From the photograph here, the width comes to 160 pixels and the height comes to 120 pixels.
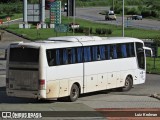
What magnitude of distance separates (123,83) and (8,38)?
4376 cm

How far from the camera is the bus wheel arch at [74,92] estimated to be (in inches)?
891

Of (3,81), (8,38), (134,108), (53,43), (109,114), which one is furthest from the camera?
(8,38)

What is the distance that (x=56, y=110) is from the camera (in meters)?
19.9

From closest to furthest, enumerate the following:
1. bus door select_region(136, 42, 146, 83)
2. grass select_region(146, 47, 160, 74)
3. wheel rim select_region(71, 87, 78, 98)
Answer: wheel rim select_region(71, 87, 78, 98) < bus door select_region(136, 42, 146, 83) < grass select_region(146, 47, 160, 74)

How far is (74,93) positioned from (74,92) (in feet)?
0.14

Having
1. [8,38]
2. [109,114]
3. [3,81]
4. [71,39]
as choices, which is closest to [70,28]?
[8,38]

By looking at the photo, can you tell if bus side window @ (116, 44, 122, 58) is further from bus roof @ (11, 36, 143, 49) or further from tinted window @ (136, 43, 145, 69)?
tinted window @ (136, 43, 145, 69)

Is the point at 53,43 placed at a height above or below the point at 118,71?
above

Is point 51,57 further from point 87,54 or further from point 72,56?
point 87,54

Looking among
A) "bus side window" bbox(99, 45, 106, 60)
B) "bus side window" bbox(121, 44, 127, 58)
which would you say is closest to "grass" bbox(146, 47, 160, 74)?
"bus side window" bbox(121, 44, 127, 58)

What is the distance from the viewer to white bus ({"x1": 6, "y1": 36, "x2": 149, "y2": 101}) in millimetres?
21578

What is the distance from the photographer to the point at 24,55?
71.8 ft

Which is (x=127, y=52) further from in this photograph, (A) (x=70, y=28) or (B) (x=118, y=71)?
(A) (x=70, y=28)

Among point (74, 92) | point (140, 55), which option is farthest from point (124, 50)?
point (74, 92)
